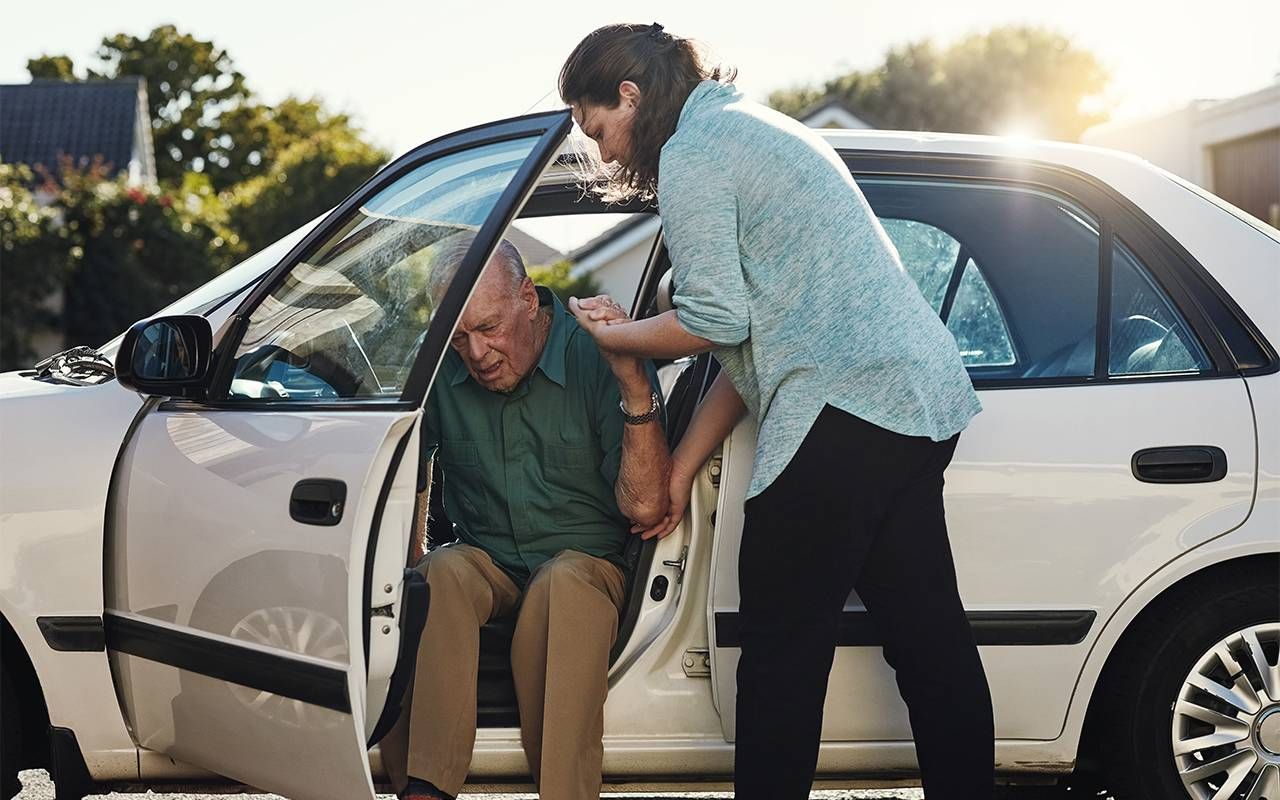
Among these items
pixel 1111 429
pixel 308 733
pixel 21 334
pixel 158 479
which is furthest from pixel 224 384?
pixel 21 334

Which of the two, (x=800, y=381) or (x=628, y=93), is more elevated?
(x=628, y=93)

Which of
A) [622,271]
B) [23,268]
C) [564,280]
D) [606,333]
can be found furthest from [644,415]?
[622,271]

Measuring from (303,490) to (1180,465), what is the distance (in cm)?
175

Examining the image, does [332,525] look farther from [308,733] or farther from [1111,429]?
[1111,429]

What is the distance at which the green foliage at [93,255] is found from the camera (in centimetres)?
1878

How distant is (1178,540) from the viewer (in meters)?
3.16

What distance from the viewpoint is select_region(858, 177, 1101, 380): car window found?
3.41m

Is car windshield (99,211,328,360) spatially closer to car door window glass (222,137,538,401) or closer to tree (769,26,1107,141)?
car door window glass (222,137,538,401)

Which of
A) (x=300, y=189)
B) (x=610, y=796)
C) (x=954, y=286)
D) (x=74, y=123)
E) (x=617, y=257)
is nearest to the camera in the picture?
(x=954, y=286)

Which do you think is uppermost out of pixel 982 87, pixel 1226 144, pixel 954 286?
pixel 982 87

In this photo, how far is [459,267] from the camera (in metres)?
2.85

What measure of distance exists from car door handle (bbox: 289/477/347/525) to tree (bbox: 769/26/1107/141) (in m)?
53.5

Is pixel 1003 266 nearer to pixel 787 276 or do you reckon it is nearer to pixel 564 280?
pixel 787 276

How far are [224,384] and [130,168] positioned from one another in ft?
135
